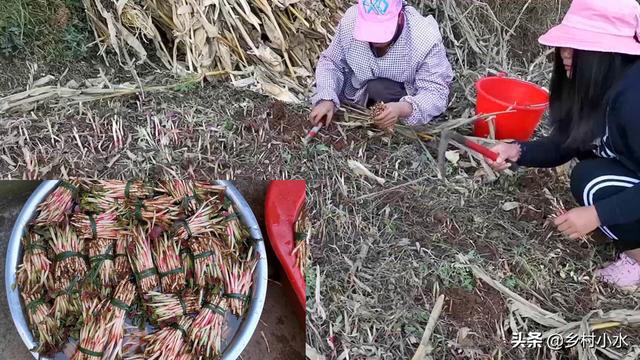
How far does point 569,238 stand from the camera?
2348 millimetres

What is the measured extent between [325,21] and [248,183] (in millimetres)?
1546

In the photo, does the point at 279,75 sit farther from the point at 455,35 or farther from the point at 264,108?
the point at 455,35

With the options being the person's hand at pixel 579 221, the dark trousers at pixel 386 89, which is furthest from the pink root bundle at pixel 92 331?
the dark trousers at pixel 386 89

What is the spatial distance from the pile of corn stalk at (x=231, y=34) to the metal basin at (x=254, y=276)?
→ 1.46 m

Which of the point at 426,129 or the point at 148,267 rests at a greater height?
the point at 148,267

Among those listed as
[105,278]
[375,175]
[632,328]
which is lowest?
[632,328]

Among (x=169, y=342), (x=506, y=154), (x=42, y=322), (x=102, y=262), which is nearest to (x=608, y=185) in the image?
(x=506, y=154)

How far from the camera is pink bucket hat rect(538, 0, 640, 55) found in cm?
203

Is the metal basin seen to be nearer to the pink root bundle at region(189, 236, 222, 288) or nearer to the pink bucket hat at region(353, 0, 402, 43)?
the pink root bundle at region(189, 236, 222, 288)

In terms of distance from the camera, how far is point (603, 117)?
7.12 ft

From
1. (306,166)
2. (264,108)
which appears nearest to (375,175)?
(306,166)

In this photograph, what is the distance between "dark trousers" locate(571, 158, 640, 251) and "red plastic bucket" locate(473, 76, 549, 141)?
1.43 feet

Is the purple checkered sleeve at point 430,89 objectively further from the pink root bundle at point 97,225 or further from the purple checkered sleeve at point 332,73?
the pink root bundle at point 97,225

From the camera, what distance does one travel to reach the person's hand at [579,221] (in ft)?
6.92
